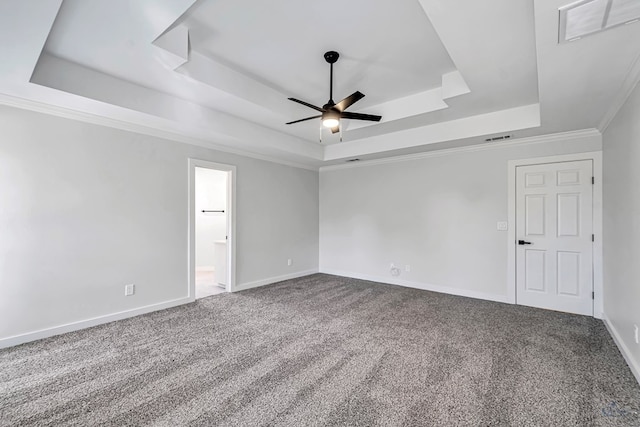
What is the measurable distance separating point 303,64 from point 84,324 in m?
3.80

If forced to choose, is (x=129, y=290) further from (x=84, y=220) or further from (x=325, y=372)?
(x=325, y=372)

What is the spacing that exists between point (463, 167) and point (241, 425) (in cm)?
458

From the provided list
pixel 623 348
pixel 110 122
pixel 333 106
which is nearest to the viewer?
pixel 623 348

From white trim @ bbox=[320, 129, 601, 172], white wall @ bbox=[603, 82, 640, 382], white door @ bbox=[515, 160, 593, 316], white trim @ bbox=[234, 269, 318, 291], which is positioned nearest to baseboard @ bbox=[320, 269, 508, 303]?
white door @ bbox=[515, 160, 593, 316]

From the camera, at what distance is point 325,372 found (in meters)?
2.42

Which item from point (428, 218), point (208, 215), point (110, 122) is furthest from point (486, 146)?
point (208, 215)

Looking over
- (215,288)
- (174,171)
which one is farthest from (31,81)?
(215,288)

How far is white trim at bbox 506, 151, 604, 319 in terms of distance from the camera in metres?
3.70

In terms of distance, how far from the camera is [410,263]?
5281 millimetres

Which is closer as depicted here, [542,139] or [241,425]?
[241,425]

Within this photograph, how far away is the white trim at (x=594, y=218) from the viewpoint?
3699mm

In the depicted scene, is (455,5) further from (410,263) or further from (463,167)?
(410,263)

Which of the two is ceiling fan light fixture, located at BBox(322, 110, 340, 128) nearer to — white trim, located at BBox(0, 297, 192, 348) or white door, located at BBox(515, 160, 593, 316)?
white door, located at BBox(515, 160, 593, 316)

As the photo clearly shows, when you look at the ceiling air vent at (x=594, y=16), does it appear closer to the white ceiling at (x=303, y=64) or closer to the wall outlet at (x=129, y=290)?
the white ceiling at (x=303, y=64)
